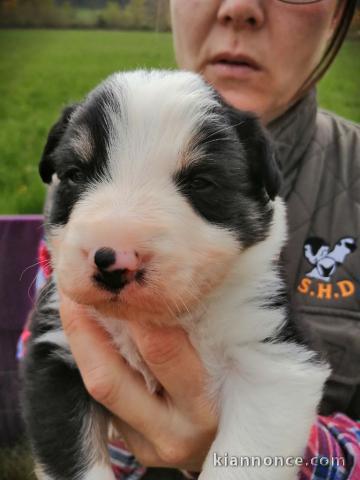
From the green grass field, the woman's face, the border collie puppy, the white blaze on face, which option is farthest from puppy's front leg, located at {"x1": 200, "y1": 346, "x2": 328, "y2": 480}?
the green grass field

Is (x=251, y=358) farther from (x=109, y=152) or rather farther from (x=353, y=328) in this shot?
(x=109, y=152)

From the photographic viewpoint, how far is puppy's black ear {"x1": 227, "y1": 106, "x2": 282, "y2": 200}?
202 centimetres

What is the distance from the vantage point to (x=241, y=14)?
8.66ft

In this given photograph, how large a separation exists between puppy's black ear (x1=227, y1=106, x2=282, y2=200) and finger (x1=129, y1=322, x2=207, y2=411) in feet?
1.91

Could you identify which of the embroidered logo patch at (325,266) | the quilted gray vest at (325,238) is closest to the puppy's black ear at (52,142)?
the quilted gray vest at (325,238)

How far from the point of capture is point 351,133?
300 cm

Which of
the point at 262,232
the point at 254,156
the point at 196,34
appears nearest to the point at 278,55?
the point at 196,34

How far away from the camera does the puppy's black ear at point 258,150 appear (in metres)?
2.02

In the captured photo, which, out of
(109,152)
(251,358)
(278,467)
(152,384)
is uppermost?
(109,152)

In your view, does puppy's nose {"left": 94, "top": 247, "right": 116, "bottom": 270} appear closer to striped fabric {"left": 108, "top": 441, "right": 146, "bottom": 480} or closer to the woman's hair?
striped fabric {"left": 108, "top": 441, "right": 146, "bottom": 480}

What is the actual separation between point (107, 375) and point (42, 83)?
7877 mm

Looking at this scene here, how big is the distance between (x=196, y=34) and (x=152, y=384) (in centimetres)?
163

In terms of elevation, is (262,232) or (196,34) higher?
(196,34)

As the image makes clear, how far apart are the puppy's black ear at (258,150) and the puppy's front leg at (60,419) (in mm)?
944
